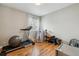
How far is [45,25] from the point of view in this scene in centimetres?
120

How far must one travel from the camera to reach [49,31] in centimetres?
122

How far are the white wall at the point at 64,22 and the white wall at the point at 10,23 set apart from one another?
0.34 m

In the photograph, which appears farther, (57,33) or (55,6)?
(57,33)

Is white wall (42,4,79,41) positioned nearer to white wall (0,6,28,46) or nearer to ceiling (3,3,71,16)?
ceiling (3,3,71,16)

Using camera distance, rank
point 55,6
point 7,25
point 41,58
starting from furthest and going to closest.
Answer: point 7,25, point 55,6, point 41,58

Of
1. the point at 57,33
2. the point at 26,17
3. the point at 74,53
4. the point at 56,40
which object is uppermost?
the point at 26,17

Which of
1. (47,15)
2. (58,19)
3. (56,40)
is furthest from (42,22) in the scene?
(56,40)

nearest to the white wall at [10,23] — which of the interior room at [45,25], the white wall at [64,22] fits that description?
the interior room at [45,25]

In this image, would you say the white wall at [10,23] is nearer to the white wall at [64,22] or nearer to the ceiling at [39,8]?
the ceiling at [39,8]

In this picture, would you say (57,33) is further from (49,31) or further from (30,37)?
(30,37)

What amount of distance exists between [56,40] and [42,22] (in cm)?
35

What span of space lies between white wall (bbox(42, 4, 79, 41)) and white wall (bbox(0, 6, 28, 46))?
0.34 metres

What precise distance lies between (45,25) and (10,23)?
20.3 inches

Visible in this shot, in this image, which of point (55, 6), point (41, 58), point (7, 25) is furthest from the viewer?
point (7, 25)
